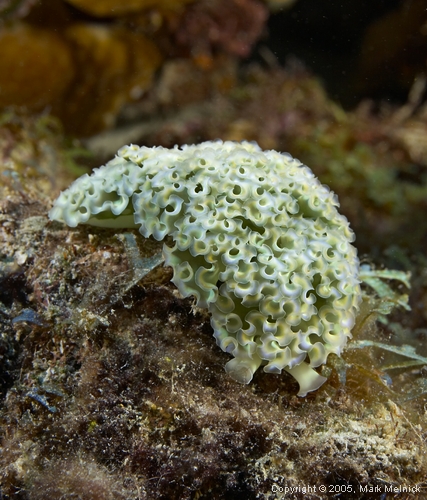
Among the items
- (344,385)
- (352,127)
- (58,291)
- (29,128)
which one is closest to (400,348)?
(344,385)

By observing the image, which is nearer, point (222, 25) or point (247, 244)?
point (247, 244)

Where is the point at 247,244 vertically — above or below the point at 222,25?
above

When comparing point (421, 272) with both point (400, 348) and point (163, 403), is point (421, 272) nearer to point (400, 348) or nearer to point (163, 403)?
point (400, 348)

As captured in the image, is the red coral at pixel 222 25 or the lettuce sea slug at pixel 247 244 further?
the red coral at pixel 222 25
